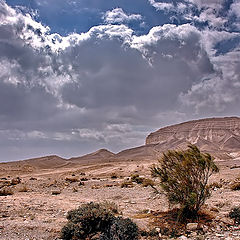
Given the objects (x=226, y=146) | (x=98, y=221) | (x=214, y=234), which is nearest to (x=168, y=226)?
(x=214, y=234)

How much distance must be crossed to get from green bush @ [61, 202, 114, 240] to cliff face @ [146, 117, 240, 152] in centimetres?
11746

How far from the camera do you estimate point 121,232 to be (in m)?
8.49

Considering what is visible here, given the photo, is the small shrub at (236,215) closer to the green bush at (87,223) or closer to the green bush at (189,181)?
the green bush at (189,181)

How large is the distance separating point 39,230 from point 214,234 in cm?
625

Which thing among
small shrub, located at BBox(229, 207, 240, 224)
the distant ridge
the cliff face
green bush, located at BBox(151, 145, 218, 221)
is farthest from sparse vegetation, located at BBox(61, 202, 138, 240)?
the cliff face

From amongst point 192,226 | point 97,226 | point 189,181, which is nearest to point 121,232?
point 97,226

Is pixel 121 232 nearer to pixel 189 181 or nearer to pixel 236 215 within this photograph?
pixel 189 181

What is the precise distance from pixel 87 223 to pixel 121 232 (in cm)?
139

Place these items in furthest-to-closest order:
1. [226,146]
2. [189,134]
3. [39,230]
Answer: [189,134] → [226,146] → [39,230]

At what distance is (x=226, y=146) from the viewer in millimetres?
126250

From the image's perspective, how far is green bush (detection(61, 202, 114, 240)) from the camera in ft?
29.3

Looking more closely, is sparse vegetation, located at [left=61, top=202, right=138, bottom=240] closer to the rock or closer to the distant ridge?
the rock

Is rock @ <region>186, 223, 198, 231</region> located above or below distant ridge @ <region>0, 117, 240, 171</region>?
below

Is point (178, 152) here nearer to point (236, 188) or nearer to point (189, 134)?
point (236, 188)
